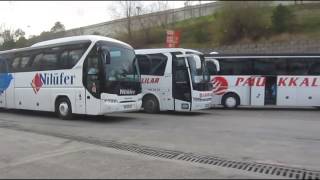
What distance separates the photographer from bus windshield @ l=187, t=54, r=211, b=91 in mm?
19797

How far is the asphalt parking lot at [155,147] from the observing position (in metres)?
8.40

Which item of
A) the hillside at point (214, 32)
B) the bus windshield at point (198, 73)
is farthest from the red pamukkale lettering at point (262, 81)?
the hillside at point (214, 32)

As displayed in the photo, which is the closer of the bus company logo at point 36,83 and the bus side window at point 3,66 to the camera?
the bus company logo at point 36,83

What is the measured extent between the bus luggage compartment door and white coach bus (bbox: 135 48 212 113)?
4.42 m

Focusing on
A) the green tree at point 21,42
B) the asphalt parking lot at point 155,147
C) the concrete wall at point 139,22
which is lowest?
the asphalt parking lot at point 155,147

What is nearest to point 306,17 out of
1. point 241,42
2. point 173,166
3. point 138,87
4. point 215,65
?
point 241,42

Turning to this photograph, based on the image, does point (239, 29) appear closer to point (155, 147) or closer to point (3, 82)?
point (3, 82)

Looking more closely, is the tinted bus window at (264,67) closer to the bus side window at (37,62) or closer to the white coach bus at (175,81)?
the white coach bus at (175,81)

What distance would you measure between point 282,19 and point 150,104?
18.1 meters

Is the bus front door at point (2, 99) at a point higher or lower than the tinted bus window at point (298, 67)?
lower

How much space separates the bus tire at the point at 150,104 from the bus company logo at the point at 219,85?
4.86 metres

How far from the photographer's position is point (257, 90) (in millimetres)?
24328

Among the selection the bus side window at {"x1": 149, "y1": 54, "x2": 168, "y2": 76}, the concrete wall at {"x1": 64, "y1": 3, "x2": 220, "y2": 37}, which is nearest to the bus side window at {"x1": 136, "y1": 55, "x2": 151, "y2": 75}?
the bus side window at {"x1": 149, "y1": 54, "x2": 168, "y2": 76}

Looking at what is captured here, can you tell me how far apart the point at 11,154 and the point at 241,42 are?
2902 cm
